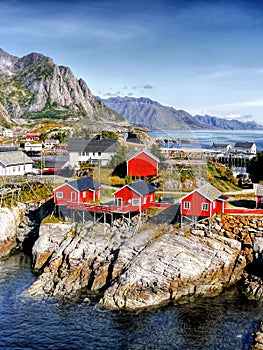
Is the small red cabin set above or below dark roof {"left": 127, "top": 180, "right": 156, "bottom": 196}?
below

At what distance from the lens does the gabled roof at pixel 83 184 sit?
1445 inches

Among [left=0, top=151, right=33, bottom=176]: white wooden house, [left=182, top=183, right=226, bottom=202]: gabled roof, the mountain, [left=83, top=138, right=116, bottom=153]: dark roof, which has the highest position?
the mountain

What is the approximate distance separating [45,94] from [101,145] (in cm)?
14365

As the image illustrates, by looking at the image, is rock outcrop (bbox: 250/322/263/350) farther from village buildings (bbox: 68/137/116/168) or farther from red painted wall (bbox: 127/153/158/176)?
village buildings (bbox: 68/137/116/168)

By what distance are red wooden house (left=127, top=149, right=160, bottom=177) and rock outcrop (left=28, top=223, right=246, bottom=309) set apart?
731 centimetres

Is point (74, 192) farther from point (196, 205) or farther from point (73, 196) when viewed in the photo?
point (196, 205)

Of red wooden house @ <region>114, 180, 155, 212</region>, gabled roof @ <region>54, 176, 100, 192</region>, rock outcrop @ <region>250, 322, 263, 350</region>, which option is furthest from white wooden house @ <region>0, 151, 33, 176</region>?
rock outcrop @ <region>250, 322, 263, 350</region>

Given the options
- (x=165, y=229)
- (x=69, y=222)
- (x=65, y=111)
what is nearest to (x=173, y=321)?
(x=165, y=229)

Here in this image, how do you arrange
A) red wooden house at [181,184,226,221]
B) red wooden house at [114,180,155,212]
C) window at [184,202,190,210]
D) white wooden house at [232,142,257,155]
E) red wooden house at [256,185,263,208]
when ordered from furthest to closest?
white wooden house at [232,142,257,155], red wooden house at [256,185,263,208], red wooden house at [114,180,155,212], window at [184,202,190,210], red wooden house at [181,184,226,221]

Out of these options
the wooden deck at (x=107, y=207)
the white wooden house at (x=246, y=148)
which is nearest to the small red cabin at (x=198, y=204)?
the wooden deck at (x=107, y=207)

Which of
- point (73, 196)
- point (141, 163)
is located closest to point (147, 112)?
point (141, 163)

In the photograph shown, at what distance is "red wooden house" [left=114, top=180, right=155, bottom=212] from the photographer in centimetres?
3441

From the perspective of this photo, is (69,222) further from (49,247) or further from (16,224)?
(16,224)

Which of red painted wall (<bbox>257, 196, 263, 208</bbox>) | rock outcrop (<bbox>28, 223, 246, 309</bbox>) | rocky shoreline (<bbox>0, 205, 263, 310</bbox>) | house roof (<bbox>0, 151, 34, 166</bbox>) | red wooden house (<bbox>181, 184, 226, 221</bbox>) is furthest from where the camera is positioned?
house roof (<bbox>0, 151, 34, 166</bbox>)
